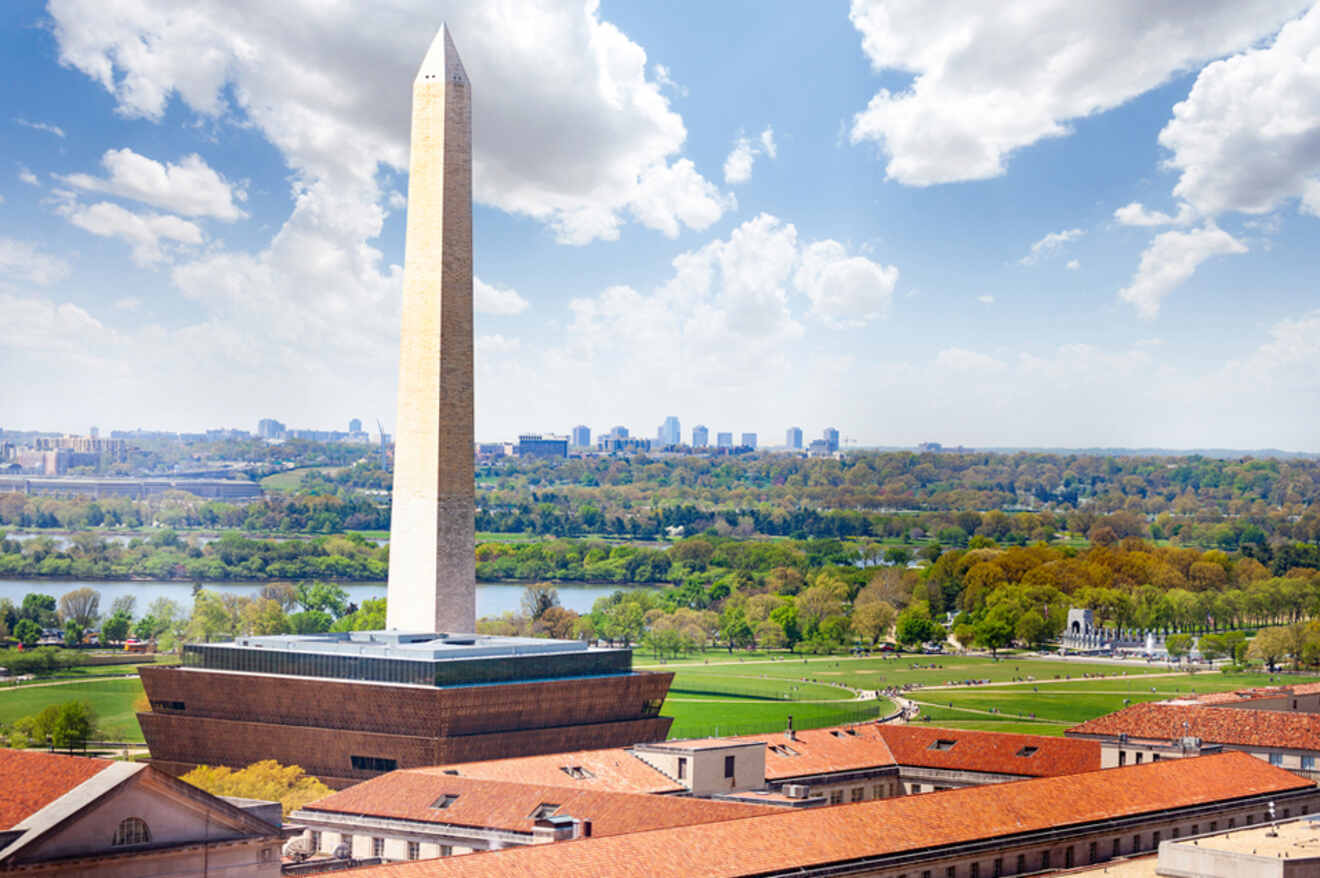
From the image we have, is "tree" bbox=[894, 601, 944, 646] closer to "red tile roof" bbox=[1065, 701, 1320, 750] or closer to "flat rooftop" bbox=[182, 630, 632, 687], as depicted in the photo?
"flat rooftop" bbox=[182, 630, 632, 687]

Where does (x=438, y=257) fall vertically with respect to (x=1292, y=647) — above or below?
above

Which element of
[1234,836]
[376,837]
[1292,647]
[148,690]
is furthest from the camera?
[1292,647]

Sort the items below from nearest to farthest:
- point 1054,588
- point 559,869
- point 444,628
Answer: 1. point 559,869
2. point 444,628
3. point 1054,588

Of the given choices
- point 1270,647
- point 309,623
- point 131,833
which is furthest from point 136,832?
point 1270,647

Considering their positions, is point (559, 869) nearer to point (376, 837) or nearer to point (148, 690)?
point (376, 837)

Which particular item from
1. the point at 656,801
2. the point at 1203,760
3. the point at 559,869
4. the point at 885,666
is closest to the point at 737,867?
the point at 559,869

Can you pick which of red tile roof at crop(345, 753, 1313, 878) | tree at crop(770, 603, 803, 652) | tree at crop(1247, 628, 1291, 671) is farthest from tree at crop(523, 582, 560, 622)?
red tile roof at crop(345, 753, 1313, 878)
